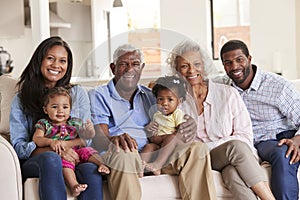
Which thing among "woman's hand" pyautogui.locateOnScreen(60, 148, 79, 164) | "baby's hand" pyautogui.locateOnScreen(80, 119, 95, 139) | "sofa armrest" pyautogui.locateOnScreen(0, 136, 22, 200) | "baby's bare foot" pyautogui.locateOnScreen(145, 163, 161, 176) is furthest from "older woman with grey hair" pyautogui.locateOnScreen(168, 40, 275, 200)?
"sofa armrest" pyautogui.locateOnScreen(0, 136, 22, 200)

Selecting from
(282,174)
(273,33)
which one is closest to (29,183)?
(282,174)

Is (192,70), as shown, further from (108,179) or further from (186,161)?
(108,179)

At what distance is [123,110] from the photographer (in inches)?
100

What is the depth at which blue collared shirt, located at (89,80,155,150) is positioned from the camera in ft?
8.26

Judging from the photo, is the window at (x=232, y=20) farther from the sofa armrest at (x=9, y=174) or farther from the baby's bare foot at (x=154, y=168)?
the sofa armrest at (x=9, y=174)

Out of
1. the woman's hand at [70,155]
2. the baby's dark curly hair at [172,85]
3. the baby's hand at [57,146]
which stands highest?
the baby's dark curly hair at [172,85]

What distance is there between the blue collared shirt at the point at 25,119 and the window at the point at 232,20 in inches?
181

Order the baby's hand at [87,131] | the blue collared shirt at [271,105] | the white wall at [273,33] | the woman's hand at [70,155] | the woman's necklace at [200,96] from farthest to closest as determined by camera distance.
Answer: the white wall at [273,33] → the blue collared shirt at [271,105] → the woman's necklace at [200,96] → the baby's hand at [87,131] → the woman's hand at [70,155]

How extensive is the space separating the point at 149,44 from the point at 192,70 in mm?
234

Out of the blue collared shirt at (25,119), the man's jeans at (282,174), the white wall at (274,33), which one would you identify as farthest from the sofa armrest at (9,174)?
the white wall at (274,33)

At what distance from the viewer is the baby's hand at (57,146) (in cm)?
238

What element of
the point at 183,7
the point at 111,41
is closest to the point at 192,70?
the point at 111,41

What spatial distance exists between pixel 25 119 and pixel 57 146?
0.24 meters

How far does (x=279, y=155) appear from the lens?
2.52 m
